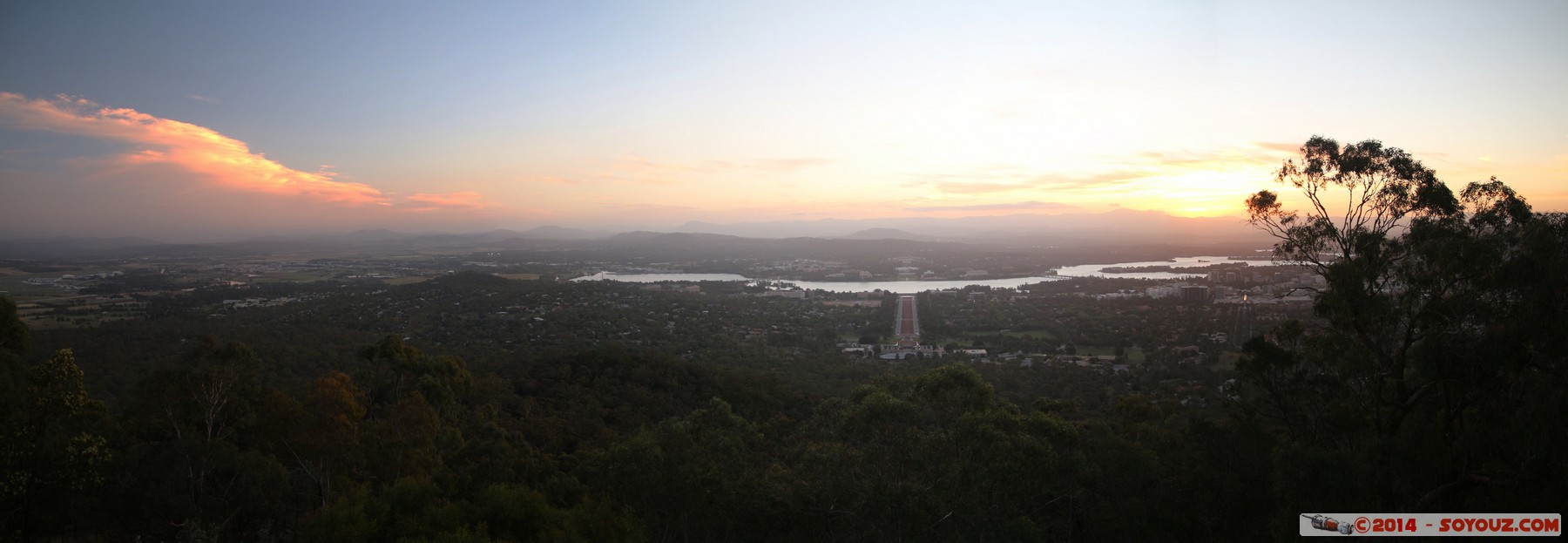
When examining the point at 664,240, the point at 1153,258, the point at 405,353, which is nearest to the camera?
the point at 405,353

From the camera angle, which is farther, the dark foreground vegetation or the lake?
the lake

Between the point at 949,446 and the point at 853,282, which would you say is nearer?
the point at 949,446

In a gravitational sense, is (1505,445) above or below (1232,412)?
above

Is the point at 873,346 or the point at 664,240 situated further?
the point at 664,240

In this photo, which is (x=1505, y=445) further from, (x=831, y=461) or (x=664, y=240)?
(x=664, y=240)

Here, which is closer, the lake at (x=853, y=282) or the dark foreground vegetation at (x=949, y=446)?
the dark foreground vegetation at (x=949, y=446)

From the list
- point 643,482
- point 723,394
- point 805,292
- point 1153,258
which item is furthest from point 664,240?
point 643,482

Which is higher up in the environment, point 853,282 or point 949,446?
point 949,446

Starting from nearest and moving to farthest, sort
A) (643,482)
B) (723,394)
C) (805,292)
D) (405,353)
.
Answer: (643,482), (405,353), (723,394), (805,292)
